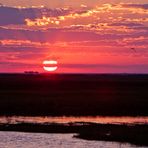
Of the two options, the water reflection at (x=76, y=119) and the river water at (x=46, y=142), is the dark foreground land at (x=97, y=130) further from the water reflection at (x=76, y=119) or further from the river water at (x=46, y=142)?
the water reflection at (x=76, y=119)

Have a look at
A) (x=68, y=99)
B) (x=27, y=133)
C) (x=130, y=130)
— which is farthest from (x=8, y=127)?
(x=68, y=99)

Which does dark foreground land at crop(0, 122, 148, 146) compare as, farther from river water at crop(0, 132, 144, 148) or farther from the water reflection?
the water reflection

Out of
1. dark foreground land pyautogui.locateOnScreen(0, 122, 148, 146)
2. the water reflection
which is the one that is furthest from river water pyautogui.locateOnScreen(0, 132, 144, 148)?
the water reflection

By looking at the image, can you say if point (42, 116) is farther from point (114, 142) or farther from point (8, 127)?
point (114, 142)

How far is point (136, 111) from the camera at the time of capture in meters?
57.6

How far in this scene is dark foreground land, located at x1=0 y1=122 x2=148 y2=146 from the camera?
37375mm

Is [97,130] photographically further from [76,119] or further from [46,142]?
[76,119]

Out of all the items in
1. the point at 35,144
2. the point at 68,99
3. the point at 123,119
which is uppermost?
the point at 68,99

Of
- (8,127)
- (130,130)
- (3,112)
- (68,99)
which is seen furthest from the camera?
(68,99)

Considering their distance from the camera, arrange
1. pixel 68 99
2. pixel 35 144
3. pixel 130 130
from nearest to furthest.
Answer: pixel 35 144 → pixel 130 130 → pixel 68 99

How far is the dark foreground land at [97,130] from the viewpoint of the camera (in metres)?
37.4

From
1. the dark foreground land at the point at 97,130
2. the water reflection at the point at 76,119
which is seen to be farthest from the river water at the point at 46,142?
the water reflection at the point at 76,119

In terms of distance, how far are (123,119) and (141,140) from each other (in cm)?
1360

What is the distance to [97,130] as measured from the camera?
40.9 metres
